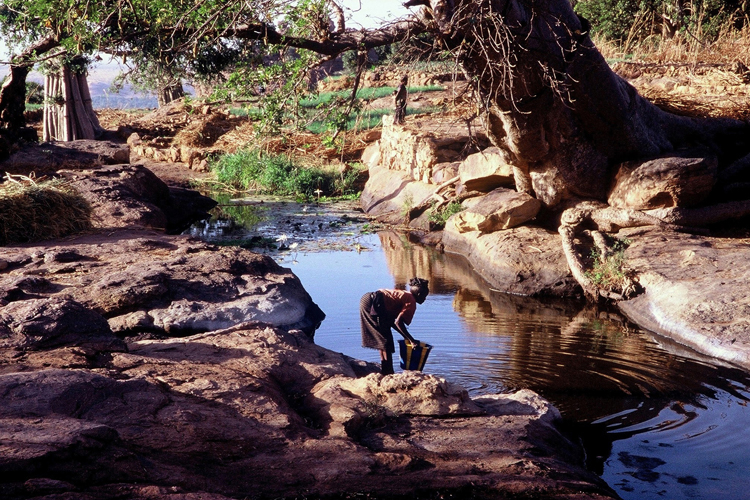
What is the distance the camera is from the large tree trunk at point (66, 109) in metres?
20.3

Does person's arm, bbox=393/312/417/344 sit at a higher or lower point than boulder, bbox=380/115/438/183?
lower

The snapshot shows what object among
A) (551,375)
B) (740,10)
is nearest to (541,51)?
(551,375)

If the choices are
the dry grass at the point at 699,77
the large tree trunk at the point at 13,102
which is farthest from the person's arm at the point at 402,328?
the large tree trunk at the point at 13,102

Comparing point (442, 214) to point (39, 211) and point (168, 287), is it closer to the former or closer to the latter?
point (39, 211)

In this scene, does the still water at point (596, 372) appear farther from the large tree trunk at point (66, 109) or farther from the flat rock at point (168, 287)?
the large tree trunk at point (66, 109)

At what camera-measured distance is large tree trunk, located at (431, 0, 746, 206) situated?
7680 millimetres

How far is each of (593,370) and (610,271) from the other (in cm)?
246

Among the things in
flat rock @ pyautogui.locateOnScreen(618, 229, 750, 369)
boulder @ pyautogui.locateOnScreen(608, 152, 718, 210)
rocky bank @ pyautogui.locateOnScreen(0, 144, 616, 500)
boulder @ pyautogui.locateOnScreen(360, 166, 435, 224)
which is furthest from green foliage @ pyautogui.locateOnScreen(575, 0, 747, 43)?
rocky bank @ pyautogui.locateOnScreen(0, 144, 616, 500)

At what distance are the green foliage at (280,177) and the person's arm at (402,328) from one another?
11.5m

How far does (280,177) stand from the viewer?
1820 cm

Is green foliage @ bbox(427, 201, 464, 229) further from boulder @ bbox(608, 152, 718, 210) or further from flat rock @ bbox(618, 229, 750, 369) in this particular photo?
flat rock @ bbox(618, 229, 750, 369)

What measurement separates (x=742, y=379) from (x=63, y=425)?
5.29 m

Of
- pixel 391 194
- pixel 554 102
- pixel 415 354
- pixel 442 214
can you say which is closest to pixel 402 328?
pixel 415 354

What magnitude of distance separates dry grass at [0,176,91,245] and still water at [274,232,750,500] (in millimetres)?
3032
